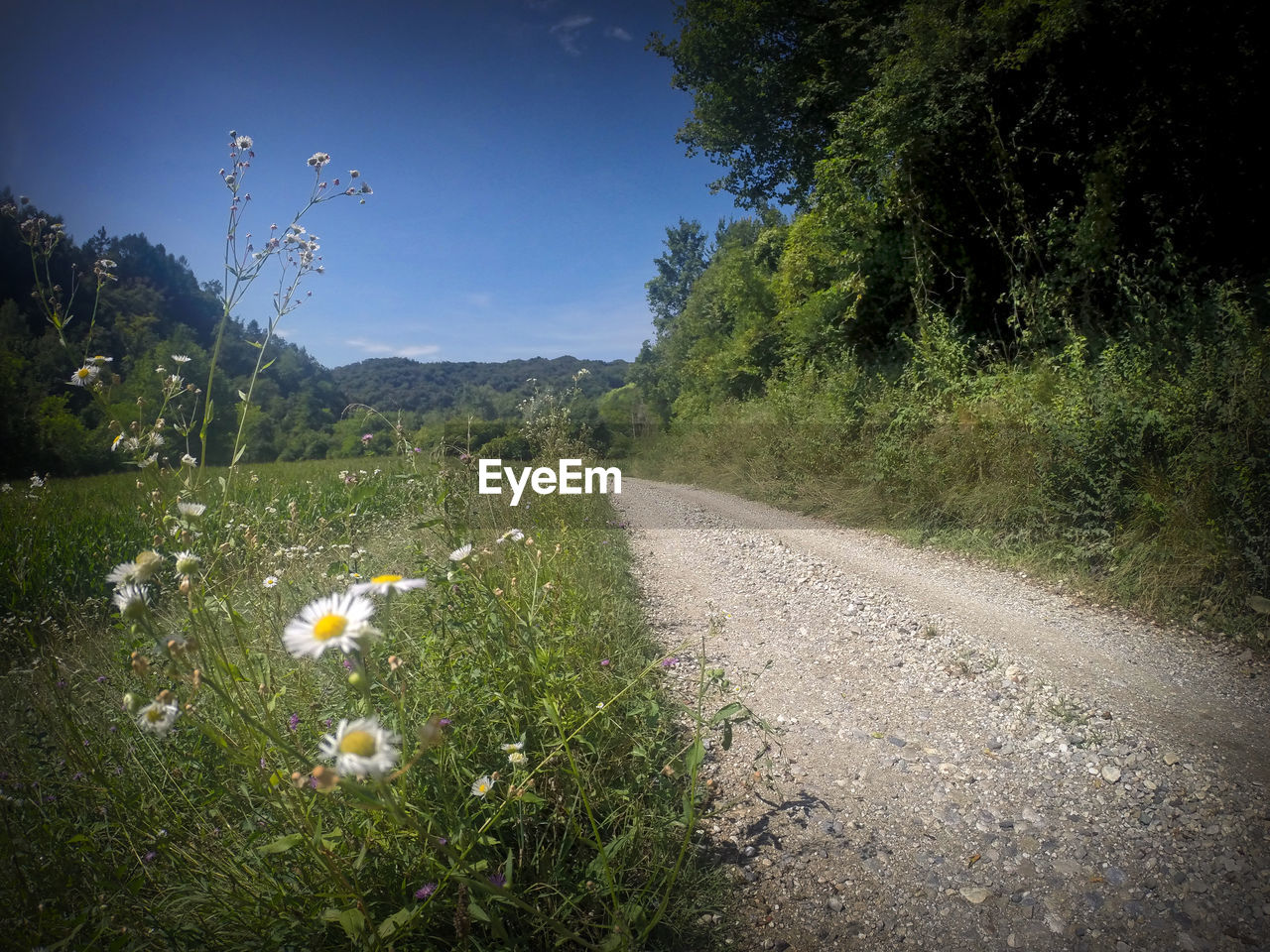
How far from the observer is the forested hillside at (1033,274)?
11.9 ft

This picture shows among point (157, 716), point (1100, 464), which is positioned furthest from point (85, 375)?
point (1100, 464)

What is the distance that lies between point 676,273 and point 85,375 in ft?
113

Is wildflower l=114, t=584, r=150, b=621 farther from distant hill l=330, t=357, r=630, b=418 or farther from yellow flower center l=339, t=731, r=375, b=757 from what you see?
distant hill l=330, t=357, r=630, b=418

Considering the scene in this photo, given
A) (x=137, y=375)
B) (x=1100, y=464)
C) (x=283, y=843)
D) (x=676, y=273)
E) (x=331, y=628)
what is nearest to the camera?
(x=331, y=628)

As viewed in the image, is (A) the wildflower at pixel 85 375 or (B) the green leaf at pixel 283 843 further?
(A) the wildflower at pixel 85 375

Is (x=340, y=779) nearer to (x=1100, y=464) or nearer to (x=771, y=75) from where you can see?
(x=1100, y=464)

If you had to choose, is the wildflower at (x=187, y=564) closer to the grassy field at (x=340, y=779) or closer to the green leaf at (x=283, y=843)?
the grassy field at (x=340, y=779)

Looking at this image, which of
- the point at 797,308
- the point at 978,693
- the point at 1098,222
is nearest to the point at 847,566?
the point at 978,693

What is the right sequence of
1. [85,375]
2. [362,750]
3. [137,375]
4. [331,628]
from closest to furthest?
[362,750], [331,628], [85,375], [137,375]

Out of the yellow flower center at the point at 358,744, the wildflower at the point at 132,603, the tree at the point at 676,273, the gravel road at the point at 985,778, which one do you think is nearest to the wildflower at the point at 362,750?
the yellow flower center at the point at 358,744

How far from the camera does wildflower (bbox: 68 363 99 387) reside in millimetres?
1575

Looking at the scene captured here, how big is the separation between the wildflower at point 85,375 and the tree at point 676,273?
32613 millimetres

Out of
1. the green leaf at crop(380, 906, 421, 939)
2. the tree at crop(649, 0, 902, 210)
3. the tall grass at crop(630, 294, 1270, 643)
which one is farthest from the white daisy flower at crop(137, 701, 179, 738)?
the tree at crop(649, 0, 902, 210)

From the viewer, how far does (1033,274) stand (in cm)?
639
